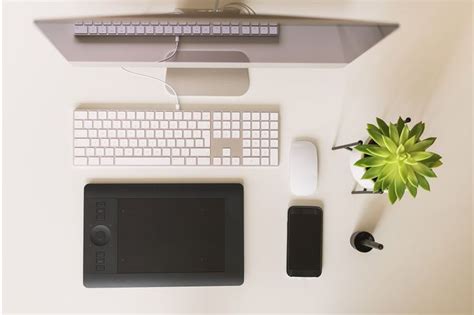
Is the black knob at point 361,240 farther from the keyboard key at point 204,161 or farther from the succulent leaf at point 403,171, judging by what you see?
the keyboard key at point 204,161

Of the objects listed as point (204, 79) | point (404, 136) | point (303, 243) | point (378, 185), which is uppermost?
point (204, 79)

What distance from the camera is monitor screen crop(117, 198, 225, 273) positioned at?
3.51ft

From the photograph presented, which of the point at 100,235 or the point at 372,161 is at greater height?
the point at 372,161

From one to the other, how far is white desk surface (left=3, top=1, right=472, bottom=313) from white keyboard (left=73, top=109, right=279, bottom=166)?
3 centimetres

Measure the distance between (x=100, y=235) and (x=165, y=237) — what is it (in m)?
0.15

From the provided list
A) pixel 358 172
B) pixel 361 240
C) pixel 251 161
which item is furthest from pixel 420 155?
pixel 251 161

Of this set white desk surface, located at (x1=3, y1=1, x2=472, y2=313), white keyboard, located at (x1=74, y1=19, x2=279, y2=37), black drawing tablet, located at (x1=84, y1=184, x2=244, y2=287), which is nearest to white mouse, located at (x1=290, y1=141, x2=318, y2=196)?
white desk surface, located at (x1=3, y1=1, x2=472, y2=313)

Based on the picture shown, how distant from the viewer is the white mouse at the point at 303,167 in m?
1.07

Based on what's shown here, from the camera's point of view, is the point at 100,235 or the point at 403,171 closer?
the point at 403,171

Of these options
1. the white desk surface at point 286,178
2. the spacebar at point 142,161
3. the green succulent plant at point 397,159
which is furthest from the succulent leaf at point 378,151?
the spacebar at point 142,161

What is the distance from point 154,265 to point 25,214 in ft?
1.06

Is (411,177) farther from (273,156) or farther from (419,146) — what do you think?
(273,156)

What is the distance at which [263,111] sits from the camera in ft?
3.51

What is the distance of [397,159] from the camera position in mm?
917
